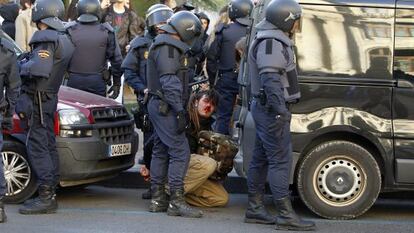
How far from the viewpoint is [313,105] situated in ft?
24.9

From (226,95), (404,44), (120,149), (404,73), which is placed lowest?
(120,149)

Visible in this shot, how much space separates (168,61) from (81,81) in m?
2.15

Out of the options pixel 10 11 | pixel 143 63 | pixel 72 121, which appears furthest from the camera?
pixel 10 11

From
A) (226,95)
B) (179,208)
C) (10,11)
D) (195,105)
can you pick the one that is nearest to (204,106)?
(195,105)

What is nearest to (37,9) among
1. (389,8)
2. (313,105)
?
(313,105)

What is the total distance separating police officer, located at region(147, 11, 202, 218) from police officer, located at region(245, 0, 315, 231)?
2.21 feet

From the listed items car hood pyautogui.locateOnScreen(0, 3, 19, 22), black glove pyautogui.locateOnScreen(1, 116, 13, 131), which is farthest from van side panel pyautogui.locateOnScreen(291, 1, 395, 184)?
car hood pyautogui.locateOnScreen(0, 3, 19, 22)

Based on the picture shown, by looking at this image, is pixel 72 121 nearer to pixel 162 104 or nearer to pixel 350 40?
pixel 162 104

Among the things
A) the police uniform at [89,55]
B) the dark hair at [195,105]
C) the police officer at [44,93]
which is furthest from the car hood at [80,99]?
the dark hair at [195,105]

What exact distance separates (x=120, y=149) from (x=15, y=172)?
1.04 m

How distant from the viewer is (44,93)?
7875 mm

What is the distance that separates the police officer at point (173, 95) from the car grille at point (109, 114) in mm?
686

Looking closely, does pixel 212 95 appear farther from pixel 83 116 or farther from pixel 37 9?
pixel 37 9

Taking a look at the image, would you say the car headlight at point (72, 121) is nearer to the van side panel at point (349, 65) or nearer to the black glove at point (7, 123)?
the black glove at point (7, 123)
